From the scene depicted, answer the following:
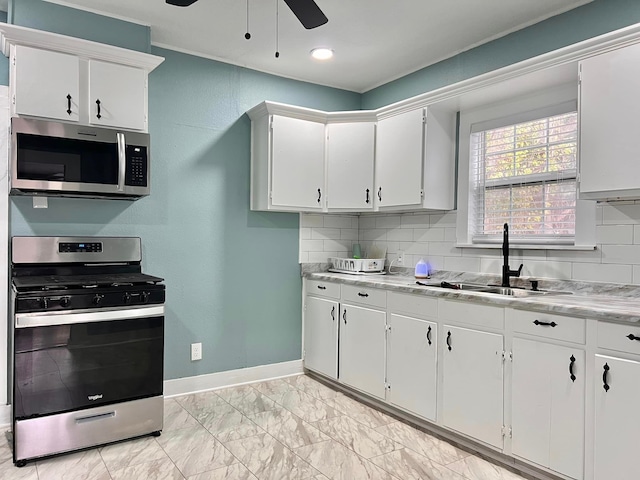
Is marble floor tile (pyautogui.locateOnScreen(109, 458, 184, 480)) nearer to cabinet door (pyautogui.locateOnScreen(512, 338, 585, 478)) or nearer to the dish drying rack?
cabinet door (pyautogui.locateOnScreen(512, 338, 585, 478))

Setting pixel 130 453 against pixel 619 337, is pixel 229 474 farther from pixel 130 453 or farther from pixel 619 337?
pixel 619 337

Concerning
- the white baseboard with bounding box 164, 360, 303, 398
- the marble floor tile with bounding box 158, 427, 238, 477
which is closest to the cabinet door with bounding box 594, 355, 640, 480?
the marble floor tile with bounding box 158, 427, 238, 477

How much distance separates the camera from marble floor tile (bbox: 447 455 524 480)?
2.42m

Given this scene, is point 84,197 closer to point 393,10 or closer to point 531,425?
point 393,10

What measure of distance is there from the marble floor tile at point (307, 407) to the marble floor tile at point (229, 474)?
2.41ft

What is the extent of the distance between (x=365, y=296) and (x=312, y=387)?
0.94m

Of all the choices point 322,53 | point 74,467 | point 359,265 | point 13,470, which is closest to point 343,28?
point 322,53

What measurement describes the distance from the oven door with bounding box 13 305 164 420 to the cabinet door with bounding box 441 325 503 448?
5.60ft

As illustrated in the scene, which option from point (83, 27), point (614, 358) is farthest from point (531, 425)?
point (83, 27)

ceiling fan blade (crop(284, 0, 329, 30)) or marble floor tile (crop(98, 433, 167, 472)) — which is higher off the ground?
ceiling fan blade (crop(284, 0, 329, 30))

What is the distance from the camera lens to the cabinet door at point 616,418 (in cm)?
200

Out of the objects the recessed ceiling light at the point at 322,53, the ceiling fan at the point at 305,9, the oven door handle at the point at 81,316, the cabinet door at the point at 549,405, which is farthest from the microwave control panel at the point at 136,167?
the cabinet door at the point at 549,405

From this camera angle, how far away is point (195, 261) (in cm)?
364

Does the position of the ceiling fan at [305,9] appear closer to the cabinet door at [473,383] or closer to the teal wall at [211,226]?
the teal wall at [211,226]
